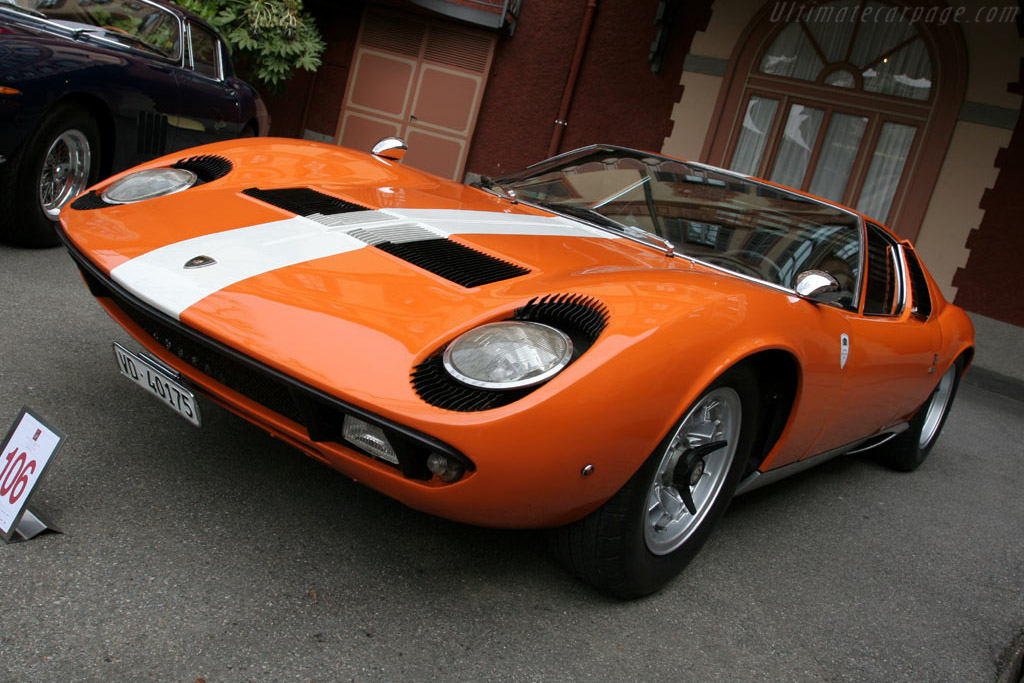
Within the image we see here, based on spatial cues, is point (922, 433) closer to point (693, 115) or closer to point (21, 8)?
point (21, 8)

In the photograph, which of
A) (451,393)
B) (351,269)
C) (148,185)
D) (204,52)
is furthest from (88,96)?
(451,393)

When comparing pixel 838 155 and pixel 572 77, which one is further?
pixel 572 77

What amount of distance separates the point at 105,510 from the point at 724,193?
90.8 inches

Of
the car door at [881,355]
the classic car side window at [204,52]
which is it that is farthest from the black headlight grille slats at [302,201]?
the classic car side window at [204,52]

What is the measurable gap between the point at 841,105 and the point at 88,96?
7812 millimetres

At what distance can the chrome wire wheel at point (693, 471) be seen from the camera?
225 centimetres

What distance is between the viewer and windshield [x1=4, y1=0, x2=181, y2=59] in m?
4.53

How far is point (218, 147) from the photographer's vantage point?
3084 mm

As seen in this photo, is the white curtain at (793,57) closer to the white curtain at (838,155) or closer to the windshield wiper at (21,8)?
the white curtain at (838,155)

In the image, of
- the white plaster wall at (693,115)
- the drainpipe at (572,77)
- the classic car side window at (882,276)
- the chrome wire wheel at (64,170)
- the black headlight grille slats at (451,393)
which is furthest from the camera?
the drainpipe at (572,77)

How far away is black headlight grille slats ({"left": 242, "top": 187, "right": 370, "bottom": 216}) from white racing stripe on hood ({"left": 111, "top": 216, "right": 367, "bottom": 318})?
0.45 ft

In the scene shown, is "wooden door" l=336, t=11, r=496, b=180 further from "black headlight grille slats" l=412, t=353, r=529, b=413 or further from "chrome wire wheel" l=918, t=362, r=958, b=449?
"black headlight grille slats" l=412, t=353, r=529, b=413

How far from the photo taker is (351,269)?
84.5 inches

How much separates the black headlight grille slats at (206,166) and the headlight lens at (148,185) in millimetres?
32
